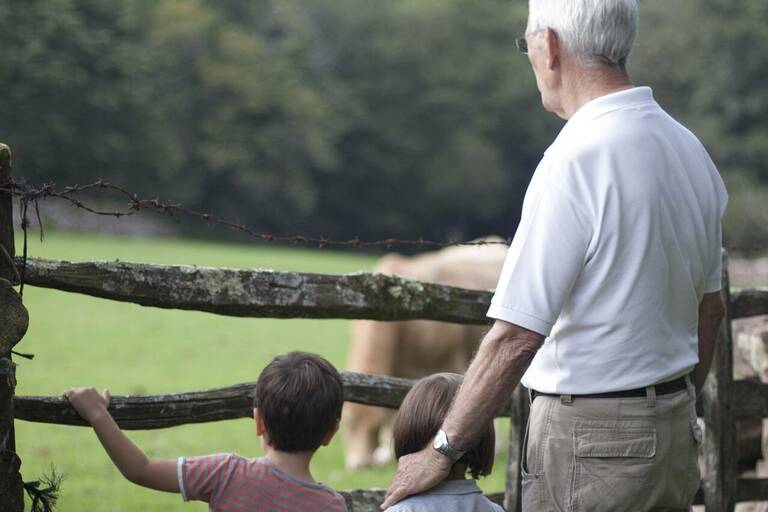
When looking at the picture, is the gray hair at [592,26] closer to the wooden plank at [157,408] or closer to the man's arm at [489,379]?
the man's arm at [489,379]

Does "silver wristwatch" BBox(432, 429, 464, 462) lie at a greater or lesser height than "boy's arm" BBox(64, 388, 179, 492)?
greater

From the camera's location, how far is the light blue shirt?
2.63 metres

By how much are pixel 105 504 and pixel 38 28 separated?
40167mm

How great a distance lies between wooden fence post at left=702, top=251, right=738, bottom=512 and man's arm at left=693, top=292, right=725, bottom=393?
145 cm

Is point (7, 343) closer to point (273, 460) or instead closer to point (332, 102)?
point (273, 460)

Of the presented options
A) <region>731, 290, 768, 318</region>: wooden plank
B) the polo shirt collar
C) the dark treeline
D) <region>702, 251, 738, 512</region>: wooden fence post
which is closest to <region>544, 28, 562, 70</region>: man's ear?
the polo shirt collar

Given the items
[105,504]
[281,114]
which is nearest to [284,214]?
[281,114]

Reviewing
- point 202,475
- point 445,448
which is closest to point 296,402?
point 202,475

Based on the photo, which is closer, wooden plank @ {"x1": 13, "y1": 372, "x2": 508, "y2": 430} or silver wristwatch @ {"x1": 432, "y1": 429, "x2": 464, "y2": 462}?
silver wristwatch @ {"x1": 432, "y1": 429, "x2": 464, "y2": 462}

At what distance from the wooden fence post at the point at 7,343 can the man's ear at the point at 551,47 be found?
4.87 feet

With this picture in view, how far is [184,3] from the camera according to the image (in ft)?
189

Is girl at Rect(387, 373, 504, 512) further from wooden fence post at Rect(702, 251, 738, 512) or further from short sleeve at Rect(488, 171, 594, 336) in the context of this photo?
wooden fence post at Rect(702, 251, 738, 512)

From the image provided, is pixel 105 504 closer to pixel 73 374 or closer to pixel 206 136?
pixel 73 374

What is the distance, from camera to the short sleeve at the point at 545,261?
2.50 metres
